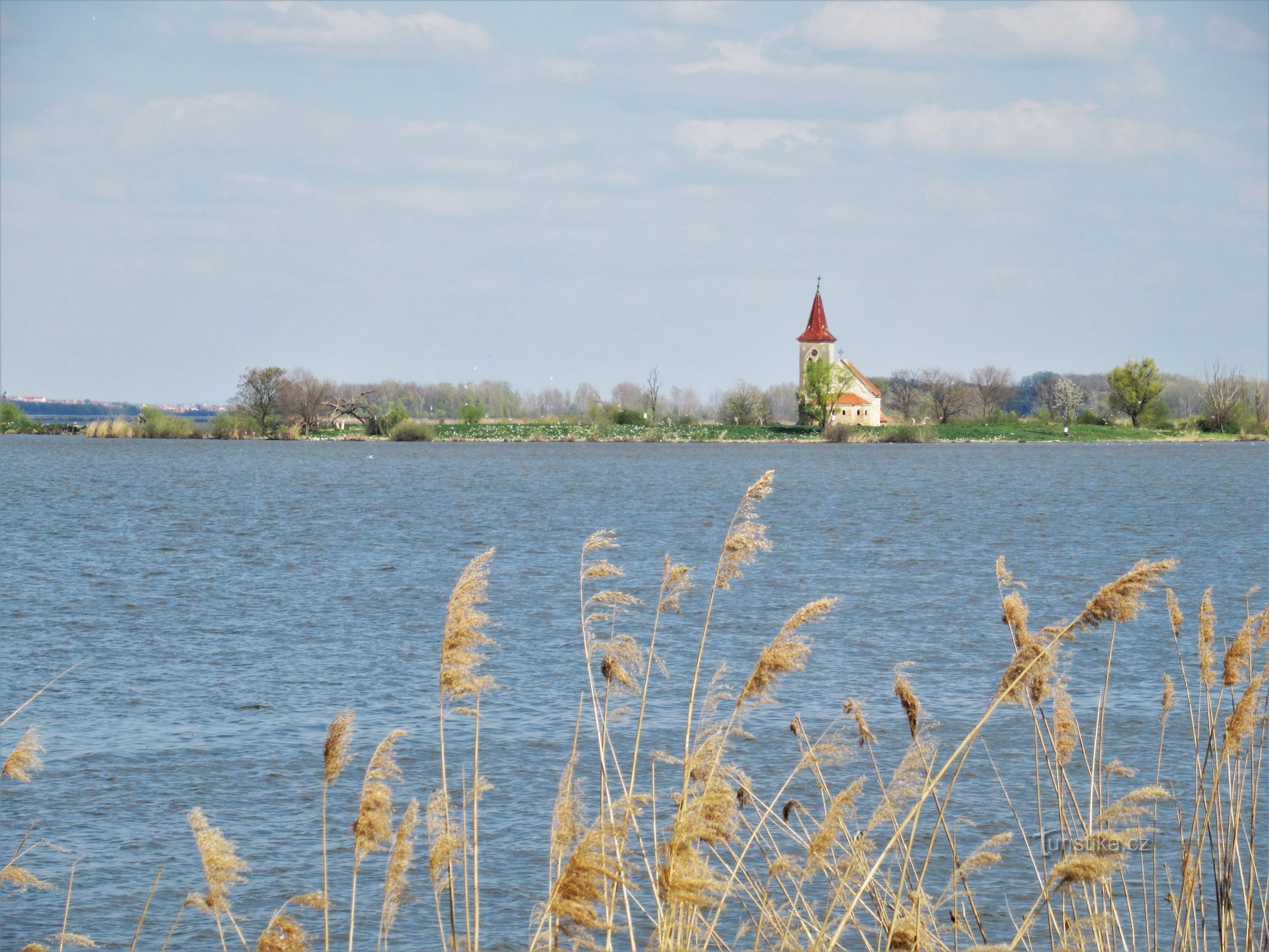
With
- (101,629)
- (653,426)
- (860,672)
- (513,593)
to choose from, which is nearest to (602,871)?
(860,672)

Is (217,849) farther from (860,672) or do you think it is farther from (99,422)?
(99,422)

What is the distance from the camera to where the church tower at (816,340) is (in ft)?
473

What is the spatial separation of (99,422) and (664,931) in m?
154

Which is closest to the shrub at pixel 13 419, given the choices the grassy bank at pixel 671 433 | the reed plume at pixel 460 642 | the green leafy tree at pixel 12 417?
the green leafy tree at pixel 12 417

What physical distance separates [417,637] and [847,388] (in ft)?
396

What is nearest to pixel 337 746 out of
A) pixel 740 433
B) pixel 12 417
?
pixel 740 433

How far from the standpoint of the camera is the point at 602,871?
181 inches

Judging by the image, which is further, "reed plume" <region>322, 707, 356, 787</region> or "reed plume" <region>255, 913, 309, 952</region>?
"reed plume" <region>322, 707, 356, 787</region>

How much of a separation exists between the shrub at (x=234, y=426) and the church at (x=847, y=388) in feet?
183

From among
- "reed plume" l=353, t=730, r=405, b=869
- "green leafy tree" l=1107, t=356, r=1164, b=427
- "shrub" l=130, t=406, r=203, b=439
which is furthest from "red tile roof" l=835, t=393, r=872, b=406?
"reed plume" l=353, t=730, r=405, b=869

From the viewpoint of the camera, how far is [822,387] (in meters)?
127

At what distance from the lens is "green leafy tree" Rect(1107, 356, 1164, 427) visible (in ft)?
447

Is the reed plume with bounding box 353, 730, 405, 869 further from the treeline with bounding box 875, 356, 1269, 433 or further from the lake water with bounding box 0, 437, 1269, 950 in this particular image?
the treeline with bounding box 875, 356, 1269, 433

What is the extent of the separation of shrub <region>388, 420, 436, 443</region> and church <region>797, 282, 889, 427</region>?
40.4m
